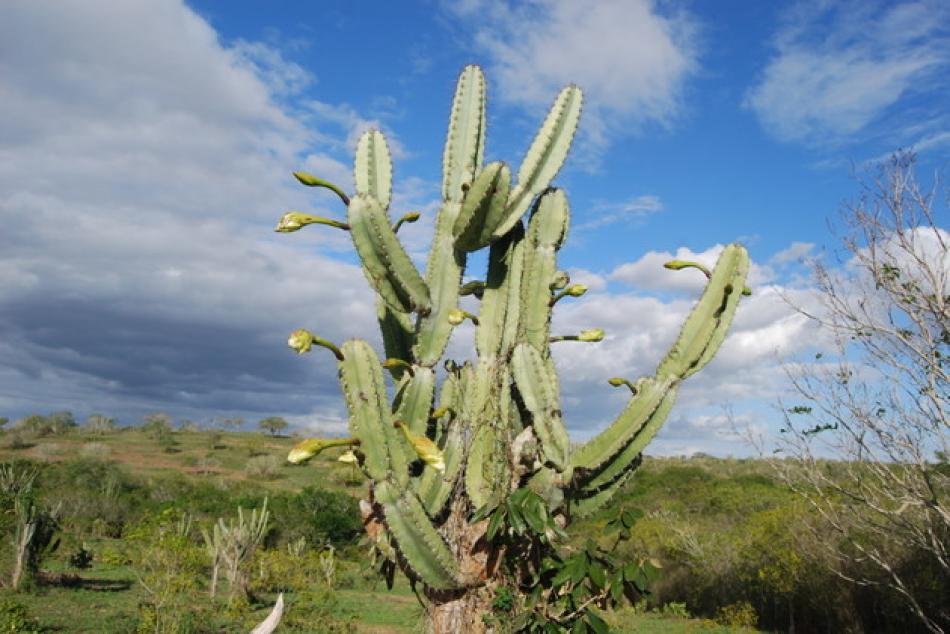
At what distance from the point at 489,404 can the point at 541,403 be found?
30cm

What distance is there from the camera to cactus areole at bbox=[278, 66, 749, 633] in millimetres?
3307

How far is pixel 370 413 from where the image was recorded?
127 inches

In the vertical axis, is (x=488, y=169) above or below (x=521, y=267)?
above

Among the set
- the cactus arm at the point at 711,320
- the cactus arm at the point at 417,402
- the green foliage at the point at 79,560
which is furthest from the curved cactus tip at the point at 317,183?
the green foliage at the point at 79,560

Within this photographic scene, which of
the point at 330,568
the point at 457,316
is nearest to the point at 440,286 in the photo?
the point at 457,316

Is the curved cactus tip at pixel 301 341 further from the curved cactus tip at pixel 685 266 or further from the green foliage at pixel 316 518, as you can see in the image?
the green foliage at pixel 316 518

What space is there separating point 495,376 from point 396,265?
844mm

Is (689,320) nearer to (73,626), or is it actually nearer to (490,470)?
(490,470)

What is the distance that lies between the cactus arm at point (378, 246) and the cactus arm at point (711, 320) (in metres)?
1.62

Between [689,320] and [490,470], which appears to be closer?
[490,470]

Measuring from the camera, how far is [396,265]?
3.65 m

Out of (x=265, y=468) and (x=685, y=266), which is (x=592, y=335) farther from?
(x=265, y=468)

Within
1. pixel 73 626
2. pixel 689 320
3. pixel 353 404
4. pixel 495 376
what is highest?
pixel 689 320

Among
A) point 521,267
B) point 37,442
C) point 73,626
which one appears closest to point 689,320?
point 521,267
